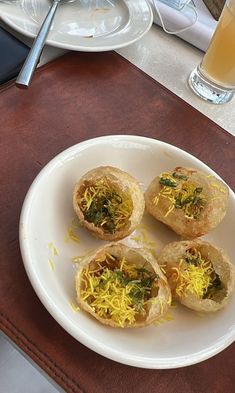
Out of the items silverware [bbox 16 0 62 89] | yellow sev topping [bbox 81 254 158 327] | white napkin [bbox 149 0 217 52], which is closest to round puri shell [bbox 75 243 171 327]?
yellow sev topping [bbox 81 254 158 327]

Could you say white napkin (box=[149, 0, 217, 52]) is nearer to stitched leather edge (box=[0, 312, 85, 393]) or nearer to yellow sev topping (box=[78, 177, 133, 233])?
yellow sev topping (box=[78, 177, 133, 233])

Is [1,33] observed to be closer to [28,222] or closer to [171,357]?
[28,222]

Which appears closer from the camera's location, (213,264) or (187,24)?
(213,264)

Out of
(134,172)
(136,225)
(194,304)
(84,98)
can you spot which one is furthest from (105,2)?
(194,304)

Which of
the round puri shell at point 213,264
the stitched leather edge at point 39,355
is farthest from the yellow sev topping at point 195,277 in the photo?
the stitched leather edge at point 39,355

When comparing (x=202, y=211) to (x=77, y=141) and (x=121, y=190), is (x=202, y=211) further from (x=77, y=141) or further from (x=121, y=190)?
(x=77, y=141)

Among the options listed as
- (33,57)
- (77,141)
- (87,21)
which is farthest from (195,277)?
(87,21)
